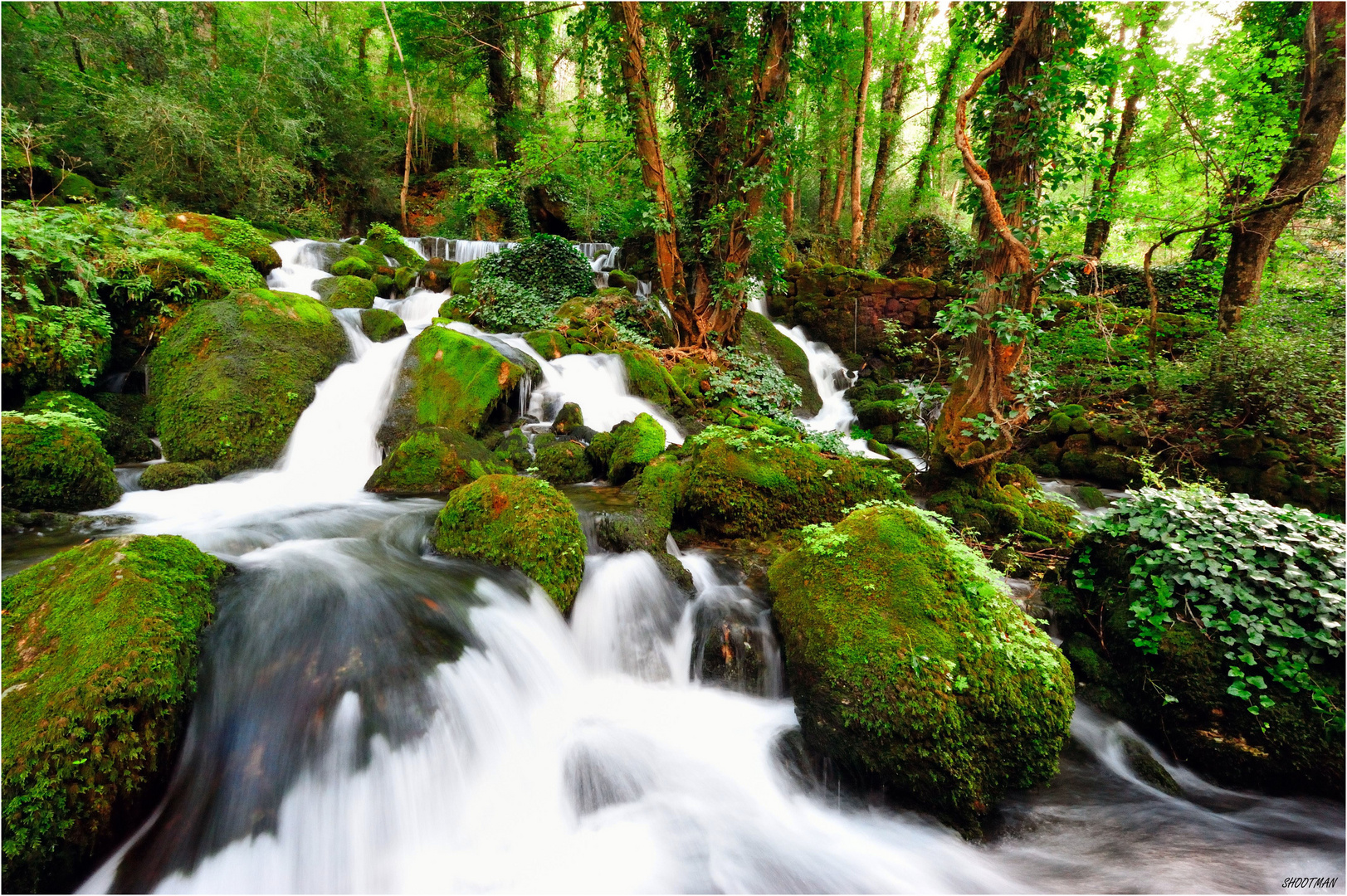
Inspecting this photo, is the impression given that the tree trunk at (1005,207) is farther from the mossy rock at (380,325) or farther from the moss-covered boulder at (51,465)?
the mossy rock at (380,325)

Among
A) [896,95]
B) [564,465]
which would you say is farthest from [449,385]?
[896,95]

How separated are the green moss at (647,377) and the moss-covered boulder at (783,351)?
3049 mm

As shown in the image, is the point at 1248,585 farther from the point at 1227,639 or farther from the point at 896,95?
the point at 896,95

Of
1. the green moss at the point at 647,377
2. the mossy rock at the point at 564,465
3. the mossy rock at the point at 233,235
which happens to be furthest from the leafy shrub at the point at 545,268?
the mossy rock at the point at 564,465

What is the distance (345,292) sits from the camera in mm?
9891

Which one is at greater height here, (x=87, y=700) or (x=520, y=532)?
(x=520, y=532)

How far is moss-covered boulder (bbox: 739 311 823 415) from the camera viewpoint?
1166 centimetres

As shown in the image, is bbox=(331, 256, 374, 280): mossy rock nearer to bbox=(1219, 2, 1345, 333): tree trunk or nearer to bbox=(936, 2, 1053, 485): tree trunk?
bbox=(936, 2, 1053, 485): tree trunk

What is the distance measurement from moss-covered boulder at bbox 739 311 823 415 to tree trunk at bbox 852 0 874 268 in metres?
5.70

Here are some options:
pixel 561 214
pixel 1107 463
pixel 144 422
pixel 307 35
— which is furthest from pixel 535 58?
pixel 1107 463

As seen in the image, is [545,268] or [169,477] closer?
[169,477]

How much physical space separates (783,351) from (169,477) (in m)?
10.8

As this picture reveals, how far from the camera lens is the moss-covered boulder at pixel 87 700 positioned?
1.97m

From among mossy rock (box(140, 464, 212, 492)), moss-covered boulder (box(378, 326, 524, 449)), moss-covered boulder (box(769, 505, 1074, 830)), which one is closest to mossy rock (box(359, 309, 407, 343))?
moss-covered boulder (box(378, 326, 524, 449))
